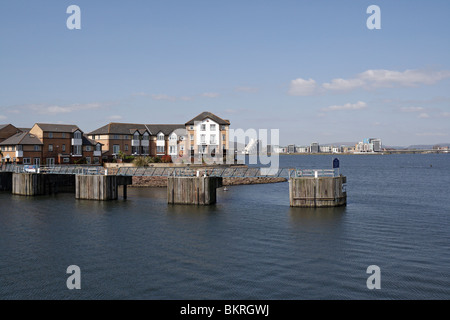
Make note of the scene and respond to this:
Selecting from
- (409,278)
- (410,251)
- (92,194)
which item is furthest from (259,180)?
(409,278)

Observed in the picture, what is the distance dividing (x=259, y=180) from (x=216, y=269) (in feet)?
198

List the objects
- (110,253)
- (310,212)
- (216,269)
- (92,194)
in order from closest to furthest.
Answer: (216,269), (110,253), (310,212), (92,194)

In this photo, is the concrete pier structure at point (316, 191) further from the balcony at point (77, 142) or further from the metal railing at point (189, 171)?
the balcony at point (77, 142)

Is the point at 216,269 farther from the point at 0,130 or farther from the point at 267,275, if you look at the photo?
the point at 0,130

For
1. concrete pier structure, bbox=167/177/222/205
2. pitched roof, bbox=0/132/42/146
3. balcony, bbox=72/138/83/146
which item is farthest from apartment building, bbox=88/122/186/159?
concrete pier structure, bbox=167/177/222/205

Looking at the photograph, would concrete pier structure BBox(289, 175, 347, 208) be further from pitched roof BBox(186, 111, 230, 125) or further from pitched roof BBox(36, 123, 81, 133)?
pitched roof BBox(36, 123, 81, 133)

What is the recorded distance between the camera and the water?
1973 cm

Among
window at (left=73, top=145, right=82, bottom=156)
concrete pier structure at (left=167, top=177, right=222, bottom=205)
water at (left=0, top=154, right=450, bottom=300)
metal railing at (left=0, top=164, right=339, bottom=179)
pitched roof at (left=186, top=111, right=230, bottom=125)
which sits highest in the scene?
pitched roof at (left=186, top=111, right=230, bottom=125)

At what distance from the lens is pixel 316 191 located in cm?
4141

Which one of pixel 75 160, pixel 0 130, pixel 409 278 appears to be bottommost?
pixel 409 278

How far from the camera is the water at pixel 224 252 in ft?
64.7

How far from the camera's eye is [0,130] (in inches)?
3625

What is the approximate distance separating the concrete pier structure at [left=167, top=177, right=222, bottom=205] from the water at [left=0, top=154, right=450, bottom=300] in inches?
71.0

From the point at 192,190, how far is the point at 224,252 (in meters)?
20.1
